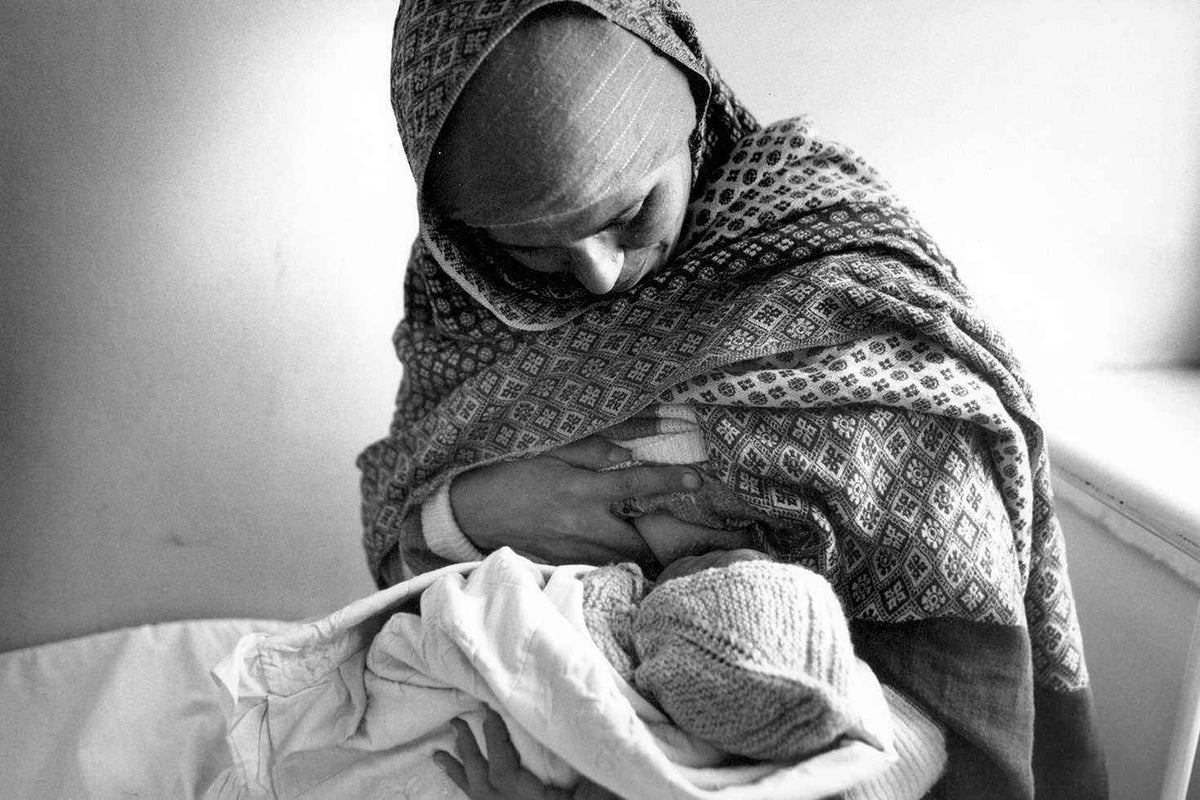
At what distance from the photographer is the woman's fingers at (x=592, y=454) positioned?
1.05 metres

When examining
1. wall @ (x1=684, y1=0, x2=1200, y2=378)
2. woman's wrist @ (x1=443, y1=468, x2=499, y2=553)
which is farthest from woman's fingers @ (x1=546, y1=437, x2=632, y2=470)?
wall @ (x1=684, y1=0, x2=1200, y2=378)

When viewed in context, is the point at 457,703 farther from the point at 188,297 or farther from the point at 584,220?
the point at 188,297

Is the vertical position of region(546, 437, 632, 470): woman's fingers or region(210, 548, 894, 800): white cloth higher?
region(546, 437, 632, 470): woman's fingers

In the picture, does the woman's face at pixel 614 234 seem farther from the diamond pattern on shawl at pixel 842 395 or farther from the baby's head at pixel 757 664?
the baby's head at pixel 757 664

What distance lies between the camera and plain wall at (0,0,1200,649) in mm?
1337

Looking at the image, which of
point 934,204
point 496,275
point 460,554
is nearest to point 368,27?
point 496,275

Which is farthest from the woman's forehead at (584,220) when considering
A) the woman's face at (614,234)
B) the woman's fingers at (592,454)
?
the woman's fingers at (592,454)

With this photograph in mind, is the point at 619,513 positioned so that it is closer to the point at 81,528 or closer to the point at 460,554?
the point at 460,554

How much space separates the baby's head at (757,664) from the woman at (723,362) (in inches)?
→ 7.2

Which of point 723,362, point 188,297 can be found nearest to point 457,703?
point 723,362

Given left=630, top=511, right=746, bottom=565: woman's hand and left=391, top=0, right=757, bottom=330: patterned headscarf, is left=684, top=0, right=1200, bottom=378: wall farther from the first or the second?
left=630, top=511, right=746, bottom=565: woman's hand

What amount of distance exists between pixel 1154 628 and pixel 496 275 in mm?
883

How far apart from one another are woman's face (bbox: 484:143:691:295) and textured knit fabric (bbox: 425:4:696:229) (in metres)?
0.02

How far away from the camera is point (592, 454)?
3.51 feet
